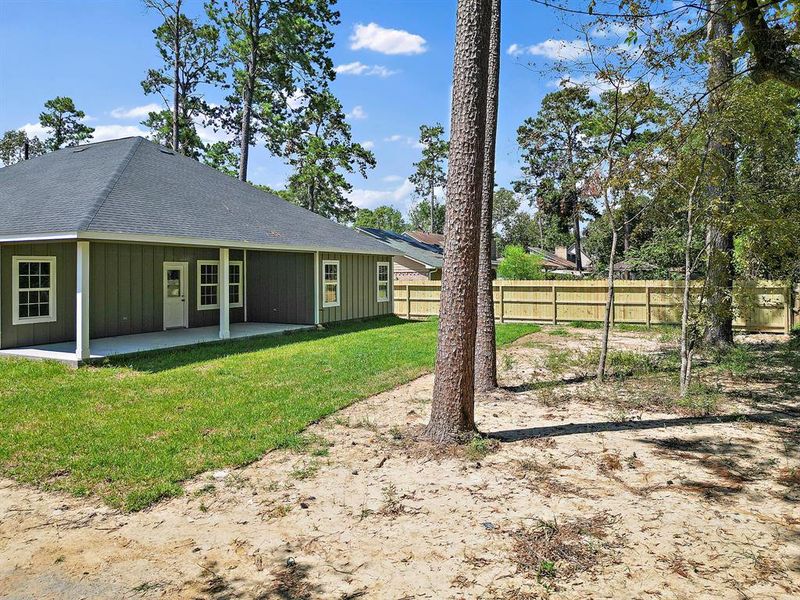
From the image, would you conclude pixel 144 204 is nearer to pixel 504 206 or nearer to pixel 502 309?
pixel 502 309

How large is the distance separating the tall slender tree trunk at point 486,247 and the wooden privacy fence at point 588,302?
9201 mm

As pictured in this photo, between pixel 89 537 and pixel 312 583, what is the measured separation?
Result: 5.42 ft

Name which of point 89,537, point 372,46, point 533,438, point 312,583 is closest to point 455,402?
point 533,438

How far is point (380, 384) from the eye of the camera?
811cm

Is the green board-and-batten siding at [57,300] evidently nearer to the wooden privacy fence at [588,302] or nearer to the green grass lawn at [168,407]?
the green grass lawn at [168,407]

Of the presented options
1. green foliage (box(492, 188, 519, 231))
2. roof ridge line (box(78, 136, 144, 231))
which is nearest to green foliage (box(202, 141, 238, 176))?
roof ridge line (box(78, 136, 144, 231))

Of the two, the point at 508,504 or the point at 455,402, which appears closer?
the point at 508,504

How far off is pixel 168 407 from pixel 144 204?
598 cm

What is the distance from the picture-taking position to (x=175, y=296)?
13398 mm

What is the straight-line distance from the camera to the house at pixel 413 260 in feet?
86.2

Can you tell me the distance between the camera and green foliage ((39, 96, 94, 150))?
3212 centimetres

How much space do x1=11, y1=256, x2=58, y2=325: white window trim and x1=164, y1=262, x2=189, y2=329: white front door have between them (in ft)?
8.06

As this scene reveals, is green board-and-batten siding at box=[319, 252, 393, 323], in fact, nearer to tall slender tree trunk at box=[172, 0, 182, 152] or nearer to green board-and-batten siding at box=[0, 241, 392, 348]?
green board-and-batten siding at box=[0, 241, 392, 348]

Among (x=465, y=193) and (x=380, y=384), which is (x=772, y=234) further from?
(x=380, y=384)
